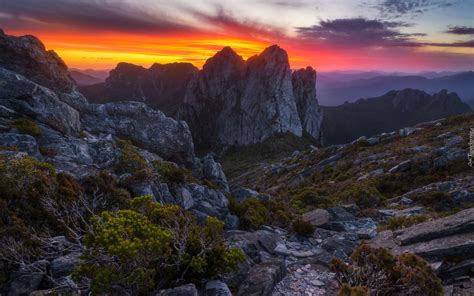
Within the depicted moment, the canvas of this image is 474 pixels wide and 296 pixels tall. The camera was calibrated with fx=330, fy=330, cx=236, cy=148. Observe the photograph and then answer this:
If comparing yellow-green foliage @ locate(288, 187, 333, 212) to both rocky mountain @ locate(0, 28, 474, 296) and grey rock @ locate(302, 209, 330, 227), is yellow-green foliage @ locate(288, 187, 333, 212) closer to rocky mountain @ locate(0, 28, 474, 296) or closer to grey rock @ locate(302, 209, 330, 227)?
rocky mountain @ locate(0, 28, 474, 296)

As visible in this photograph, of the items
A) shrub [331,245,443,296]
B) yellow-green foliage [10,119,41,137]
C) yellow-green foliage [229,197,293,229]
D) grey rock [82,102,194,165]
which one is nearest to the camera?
shrub [331,245,443,296]

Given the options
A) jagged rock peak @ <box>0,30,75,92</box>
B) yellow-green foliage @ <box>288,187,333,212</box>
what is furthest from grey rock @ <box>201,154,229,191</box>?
jagged rock peak @ <box>0,30,75,92</box>

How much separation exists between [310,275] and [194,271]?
4.70 meters

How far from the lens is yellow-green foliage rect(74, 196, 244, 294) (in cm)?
750

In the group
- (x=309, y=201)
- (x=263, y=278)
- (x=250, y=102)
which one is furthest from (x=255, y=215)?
(x=250, y=102)

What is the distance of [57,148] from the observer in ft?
60.1

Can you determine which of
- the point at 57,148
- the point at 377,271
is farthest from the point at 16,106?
the point at 377,271

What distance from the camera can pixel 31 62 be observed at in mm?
30312

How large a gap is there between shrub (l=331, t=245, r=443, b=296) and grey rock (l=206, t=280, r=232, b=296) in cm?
331

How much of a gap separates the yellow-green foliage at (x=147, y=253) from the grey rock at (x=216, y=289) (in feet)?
0.95

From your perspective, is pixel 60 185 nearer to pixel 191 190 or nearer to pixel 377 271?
pixel 191 190

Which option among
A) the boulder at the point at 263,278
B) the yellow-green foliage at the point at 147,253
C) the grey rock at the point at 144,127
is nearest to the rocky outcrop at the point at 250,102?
the grey rock at the point at 144,127

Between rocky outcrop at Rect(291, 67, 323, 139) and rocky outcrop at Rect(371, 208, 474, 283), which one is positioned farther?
rocky outcrop at Rect(291, 67, 323, 139)

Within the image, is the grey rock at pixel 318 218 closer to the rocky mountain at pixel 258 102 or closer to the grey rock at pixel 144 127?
the grey rock at pixel 144 127
